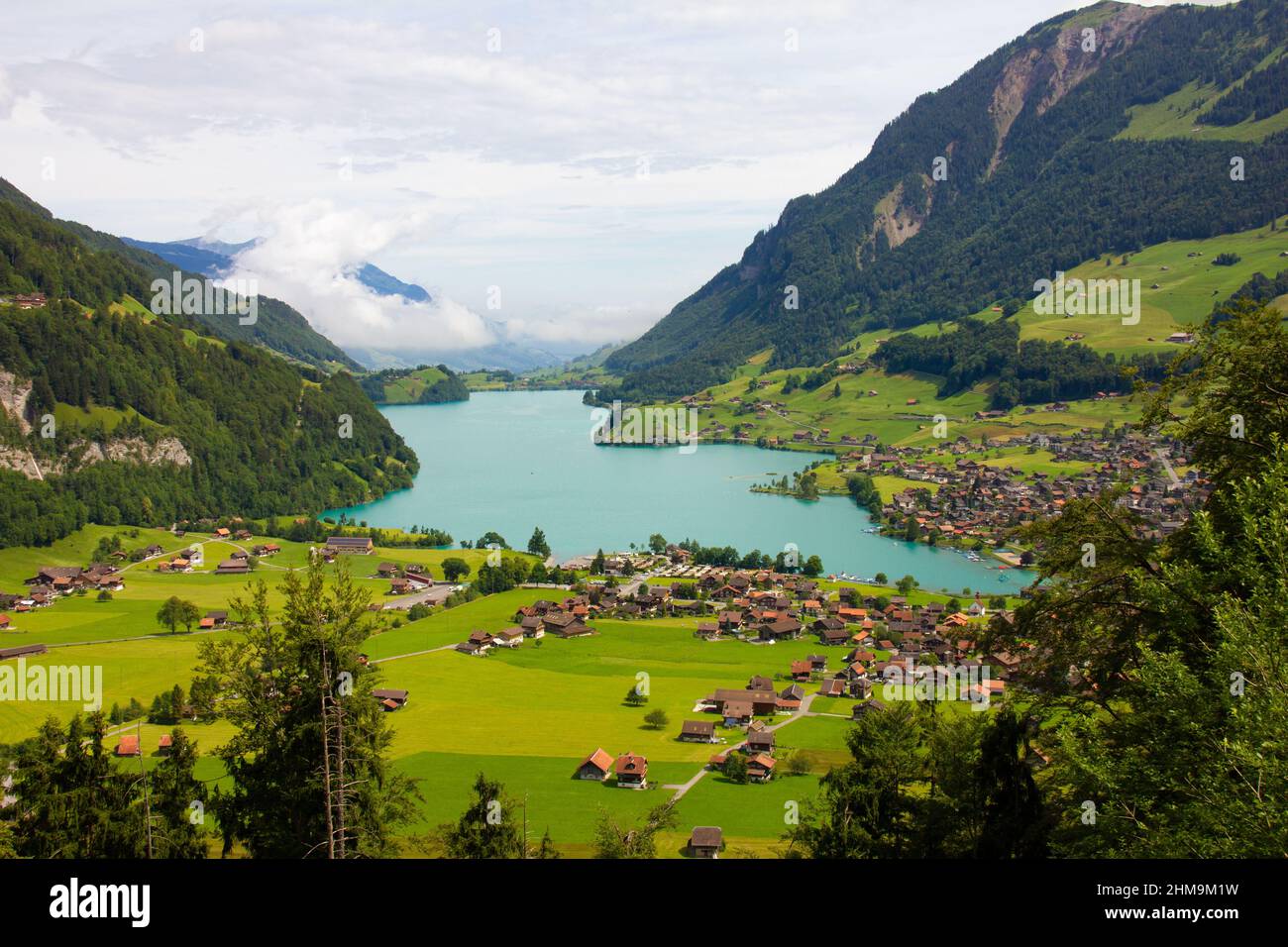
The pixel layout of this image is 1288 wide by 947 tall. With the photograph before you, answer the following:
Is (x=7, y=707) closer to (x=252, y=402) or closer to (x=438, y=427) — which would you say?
(x=252, y=402)

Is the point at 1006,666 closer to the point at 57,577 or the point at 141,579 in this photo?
the point at 141,579

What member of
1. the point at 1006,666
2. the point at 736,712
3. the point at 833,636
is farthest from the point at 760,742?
the point at 833,636

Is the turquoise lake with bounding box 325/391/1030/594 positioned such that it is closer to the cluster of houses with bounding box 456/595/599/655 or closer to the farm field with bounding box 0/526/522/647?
the farm field with bounding box 0/526/522/647

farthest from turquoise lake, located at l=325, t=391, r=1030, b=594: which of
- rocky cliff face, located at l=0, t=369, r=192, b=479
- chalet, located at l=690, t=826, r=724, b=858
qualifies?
A: chalet, located at l=690, t=826, r=724, b=858

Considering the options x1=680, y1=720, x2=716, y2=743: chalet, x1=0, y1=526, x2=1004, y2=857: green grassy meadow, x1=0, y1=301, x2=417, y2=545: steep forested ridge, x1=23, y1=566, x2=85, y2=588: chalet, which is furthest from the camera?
x1=0, y1=301, x2=417, y2=545: steep forested ridge

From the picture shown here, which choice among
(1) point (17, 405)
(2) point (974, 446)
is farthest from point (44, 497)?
(2) point (974, 446)

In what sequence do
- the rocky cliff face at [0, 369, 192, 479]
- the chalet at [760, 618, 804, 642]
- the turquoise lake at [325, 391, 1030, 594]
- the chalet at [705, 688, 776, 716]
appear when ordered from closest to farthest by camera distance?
the chalet at [705, 688, 776, 716]
the chalet at [760, 618, 804, 642]
the turquoise lake at [325, 391, 1030, 594]
the rocky cliff face at [0, 369, 192, 479]

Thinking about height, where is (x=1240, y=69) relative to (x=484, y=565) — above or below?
above
